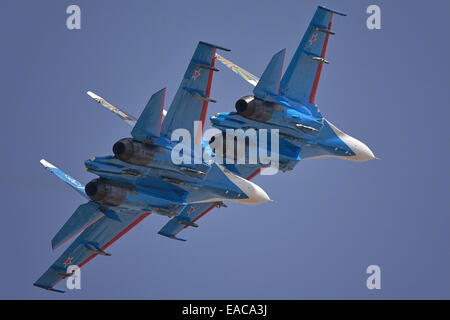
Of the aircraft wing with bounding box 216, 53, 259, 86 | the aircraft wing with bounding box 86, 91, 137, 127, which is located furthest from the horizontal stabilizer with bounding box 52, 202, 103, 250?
the aircraft wing with bounding box 216, 53, 259, 86

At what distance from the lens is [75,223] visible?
47.8m

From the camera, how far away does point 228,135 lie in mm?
50344

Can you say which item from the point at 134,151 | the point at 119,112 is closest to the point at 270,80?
the point at 134,151

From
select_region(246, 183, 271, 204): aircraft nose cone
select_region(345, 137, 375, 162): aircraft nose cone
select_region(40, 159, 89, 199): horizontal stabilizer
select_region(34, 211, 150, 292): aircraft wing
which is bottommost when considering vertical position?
select_region(34, 211, 150, 292): aircraft wing

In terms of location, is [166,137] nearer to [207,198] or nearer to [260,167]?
[207,198]

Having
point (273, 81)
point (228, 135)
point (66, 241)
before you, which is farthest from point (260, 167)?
point (66, 241)

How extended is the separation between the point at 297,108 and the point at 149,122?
9.31 m

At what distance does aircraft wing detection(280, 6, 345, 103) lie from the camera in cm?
5009

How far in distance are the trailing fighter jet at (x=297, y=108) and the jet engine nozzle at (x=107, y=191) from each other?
6047 millimetres

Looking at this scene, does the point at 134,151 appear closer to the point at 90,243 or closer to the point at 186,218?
the point at 90,243

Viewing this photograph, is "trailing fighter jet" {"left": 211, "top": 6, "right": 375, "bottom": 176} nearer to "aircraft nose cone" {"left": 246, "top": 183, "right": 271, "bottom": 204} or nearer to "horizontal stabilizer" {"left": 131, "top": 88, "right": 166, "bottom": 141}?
"aircraft nose cone" {"left": 246, "top": 183, "right": 271, "bottom": 204}

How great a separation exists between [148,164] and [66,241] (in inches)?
252

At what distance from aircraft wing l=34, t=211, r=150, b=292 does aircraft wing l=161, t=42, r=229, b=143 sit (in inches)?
293

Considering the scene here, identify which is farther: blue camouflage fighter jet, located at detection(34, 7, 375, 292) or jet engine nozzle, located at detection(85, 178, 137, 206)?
jet engine nozzle, located at detection(85, 178, 137, 206)
